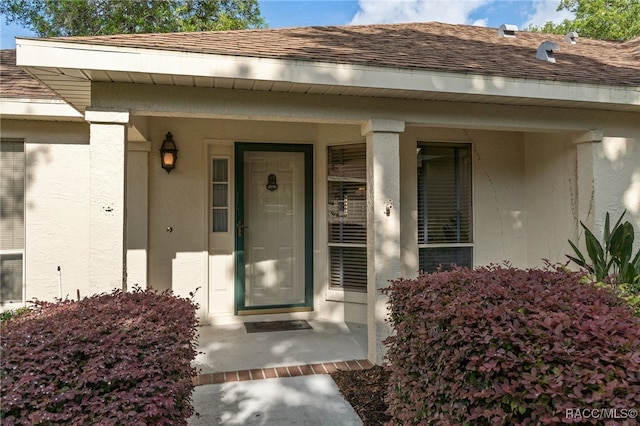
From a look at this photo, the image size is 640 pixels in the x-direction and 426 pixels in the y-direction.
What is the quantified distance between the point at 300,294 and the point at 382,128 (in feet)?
9.67

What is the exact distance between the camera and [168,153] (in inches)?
210

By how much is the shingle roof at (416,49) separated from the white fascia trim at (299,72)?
72 millimetres

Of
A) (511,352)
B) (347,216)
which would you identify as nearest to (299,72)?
(347,216)

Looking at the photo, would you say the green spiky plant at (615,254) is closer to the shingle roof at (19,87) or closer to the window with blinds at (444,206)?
the window with blinds at (444,206)

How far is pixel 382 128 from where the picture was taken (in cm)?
404

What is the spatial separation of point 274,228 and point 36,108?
324 centimetres

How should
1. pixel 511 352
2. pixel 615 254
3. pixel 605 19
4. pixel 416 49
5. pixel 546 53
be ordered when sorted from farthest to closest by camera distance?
1. pixel 605 19
2. pixel 546 53
3. pixel 416 49
4. pixel 615 254
5. pixel 511 352

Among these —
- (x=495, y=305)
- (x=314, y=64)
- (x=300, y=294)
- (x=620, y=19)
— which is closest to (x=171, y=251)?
(x=300, y=294)

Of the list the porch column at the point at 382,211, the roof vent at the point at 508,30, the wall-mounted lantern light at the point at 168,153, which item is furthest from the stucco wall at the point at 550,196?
the wall-mounted lantern light at the point at 168,153

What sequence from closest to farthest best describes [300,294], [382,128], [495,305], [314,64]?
[495,305] < [314,64] < [382,128] < [300,294]

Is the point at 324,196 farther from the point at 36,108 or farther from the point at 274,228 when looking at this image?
the point at 36,108

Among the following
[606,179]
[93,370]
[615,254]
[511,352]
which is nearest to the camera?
[93,370]

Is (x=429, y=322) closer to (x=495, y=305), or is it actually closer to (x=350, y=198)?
(x=495, y=305)

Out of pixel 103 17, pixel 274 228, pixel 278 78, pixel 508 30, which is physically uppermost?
pixel 103 17
